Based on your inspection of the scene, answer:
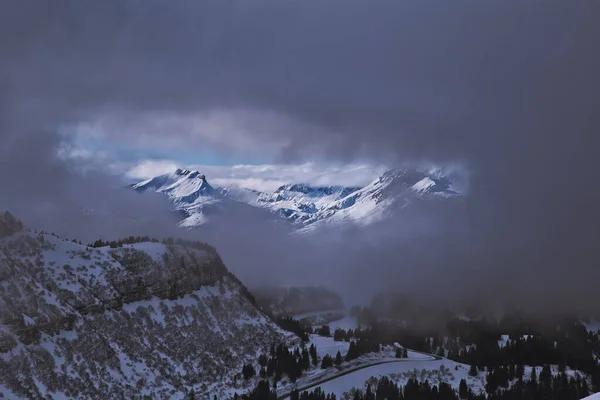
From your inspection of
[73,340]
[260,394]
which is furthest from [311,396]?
[73,340]

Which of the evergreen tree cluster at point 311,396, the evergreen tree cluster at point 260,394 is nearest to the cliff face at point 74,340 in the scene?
the evergreen tree cluster at point 260,394

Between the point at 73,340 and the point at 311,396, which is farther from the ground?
the point at 73,340

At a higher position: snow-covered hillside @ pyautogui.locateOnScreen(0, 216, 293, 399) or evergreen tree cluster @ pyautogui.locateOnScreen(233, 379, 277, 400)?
snow-covered hillside @ pyautogui.locateOnScreen(0, 216, 293, 399)

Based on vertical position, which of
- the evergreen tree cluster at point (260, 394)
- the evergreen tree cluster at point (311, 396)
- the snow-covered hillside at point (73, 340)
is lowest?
the evergreen tree cluster at point (311, 396)

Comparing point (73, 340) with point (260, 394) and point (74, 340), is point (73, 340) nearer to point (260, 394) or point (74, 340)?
point (74, 340)

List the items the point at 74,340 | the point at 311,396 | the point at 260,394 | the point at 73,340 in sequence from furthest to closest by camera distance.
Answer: the point at 311,396, the point at 260,394, the point at 74,340, the point at 73,340

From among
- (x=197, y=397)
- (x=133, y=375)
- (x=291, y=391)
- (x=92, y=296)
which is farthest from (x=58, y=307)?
(x=291, y=391)

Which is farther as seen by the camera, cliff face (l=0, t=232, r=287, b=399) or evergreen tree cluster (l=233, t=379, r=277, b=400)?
evergreen tree cluster (l=233, t=379, r=277, b=400)

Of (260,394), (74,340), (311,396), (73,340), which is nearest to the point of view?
(73,340)

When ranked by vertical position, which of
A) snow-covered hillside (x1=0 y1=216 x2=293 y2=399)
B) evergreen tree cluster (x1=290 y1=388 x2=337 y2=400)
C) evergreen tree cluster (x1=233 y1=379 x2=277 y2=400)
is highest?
snow-covered hillside (x1=0 y1=216 x2=293 y2=399)

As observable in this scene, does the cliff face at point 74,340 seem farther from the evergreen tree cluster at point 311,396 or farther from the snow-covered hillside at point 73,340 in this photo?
the evergreen tree cluster at point 311,396

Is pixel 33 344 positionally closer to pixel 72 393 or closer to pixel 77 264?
pixel 72 393

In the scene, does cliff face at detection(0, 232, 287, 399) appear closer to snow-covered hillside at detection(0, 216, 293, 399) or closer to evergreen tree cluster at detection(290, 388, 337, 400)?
snow-covered hillside at detection(0, 216, 293, 399)

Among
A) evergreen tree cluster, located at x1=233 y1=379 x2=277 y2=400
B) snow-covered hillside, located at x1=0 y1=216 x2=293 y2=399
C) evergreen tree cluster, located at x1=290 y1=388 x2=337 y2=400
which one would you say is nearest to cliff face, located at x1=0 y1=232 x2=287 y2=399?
snow-covered hillside, located at x1=0 y1=216 x2=293 y2=399
